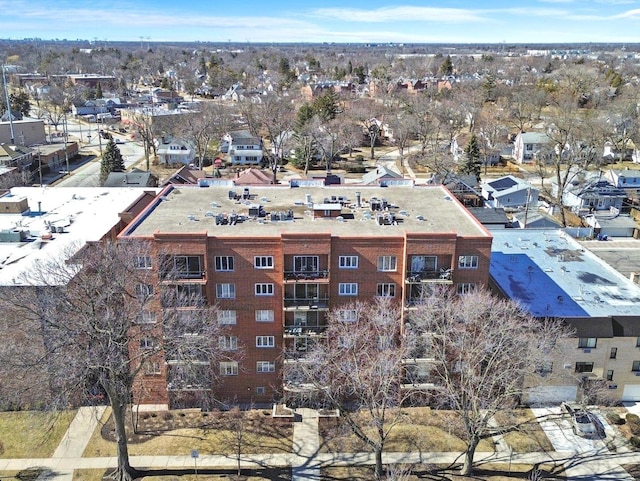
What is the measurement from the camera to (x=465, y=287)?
124 ft

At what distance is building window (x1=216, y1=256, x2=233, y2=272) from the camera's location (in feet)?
120

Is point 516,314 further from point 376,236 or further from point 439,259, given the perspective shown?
point 376,236

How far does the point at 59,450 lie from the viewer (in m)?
35.1

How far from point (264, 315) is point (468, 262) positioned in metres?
13.5

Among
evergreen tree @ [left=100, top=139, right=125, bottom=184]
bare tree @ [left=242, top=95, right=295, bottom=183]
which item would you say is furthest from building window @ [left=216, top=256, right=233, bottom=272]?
bare tree @ [left=242, top=95, right=295, bottom=183]

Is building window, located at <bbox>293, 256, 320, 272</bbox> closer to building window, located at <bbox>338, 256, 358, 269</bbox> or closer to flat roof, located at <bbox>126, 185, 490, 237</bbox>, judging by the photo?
building window, located at <bbox>338, 256, 358, 269</bbox>

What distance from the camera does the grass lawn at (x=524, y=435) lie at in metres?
35.2

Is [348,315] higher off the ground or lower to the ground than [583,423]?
higher

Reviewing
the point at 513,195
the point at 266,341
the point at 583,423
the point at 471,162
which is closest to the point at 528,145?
the point at 471,162

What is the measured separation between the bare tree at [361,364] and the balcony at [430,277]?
82.5 inches

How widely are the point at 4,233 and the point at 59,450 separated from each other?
18480mm

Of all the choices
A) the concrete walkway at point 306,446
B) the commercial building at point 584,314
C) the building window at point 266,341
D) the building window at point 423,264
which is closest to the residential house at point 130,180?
the building window at point 266,341

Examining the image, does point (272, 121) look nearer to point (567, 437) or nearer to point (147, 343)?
point (147, 343)

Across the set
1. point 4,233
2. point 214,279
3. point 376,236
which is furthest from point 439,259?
point 4,233
